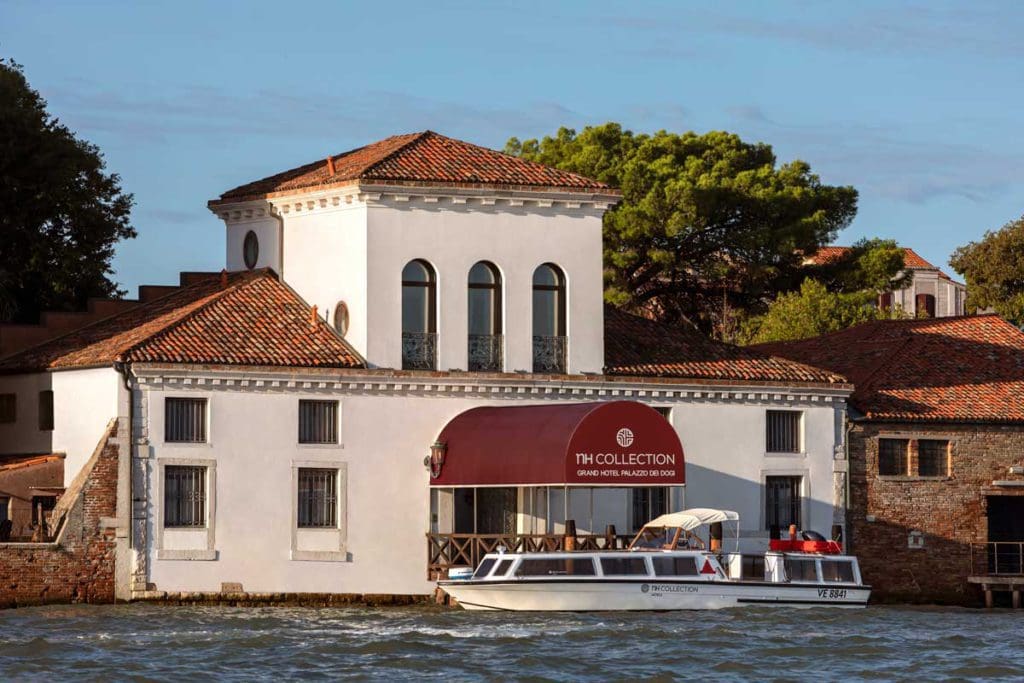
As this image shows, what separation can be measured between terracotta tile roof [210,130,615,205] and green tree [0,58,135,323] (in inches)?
227

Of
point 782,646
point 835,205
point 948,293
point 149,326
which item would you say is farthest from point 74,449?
point 948,293

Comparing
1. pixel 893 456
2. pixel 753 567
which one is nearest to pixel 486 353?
pixel 753 567

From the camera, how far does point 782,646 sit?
44812 mm

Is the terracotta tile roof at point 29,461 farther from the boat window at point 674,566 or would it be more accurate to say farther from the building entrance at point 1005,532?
the building entrance at point 1005,532

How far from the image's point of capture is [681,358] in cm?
5638

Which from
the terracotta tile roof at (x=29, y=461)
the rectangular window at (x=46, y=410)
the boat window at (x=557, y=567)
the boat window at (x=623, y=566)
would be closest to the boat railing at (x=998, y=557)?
the boat window at (x=623, y=566)

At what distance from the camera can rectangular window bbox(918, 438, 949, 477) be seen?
58562 millimetres

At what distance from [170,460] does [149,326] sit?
13.7 feet

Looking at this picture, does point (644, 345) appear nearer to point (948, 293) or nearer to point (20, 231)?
point (20, 231)

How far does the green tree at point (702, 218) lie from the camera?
75.9 metres

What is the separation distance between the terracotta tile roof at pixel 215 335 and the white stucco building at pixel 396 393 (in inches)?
2.8

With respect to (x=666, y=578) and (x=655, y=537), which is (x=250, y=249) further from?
(x=666, y=578)

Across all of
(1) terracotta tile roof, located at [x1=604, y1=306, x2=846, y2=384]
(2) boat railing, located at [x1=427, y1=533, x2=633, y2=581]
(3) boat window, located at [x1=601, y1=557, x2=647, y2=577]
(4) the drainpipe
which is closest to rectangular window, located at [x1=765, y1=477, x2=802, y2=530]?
(1) terracotta tile roof, located at [x1=604, y1=306, x2=846, y2=384]

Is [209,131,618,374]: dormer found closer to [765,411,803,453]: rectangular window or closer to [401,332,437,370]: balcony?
[401,332,437,370]: balcony
